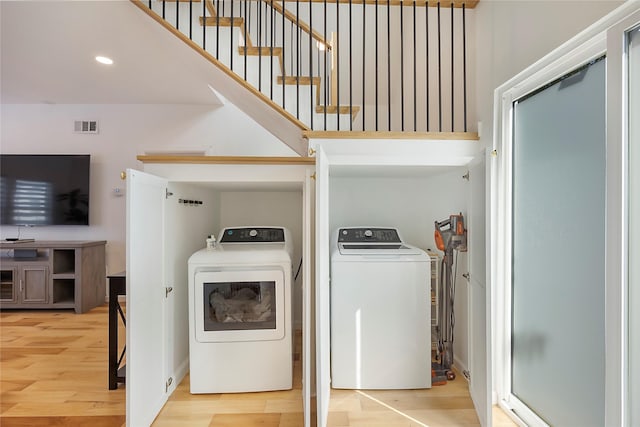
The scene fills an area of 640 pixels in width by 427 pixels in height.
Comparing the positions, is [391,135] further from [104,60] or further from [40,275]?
[40,275]

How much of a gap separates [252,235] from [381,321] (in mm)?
1163

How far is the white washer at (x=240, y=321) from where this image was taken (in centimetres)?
195

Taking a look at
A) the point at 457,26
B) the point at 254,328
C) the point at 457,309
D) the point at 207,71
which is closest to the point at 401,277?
the point at 457,309

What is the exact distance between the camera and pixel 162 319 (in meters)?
1.81

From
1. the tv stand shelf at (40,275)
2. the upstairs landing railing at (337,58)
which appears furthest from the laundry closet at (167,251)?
the tv stand shelf at (40,275)

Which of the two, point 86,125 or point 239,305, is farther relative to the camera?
point 86,125

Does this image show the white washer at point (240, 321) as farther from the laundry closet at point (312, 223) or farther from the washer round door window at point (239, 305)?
the laundry closet at point (312, 223)

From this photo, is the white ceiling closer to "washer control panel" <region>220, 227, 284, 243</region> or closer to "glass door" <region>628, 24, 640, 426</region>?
"washer control panel" <region>220, 227, 284, 243</region>

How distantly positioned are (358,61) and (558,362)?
3766mm

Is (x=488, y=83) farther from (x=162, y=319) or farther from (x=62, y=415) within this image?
(x=62, y=415)

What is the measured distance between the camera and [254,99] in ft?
7.92

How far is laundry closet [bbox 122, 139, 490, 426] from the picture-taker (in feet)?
4.97

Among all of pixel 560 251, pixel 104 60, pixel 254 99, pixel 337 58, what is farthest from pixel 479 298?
pixel 104 60

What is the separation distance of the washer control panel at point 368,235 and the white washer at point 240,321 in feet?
1.86
